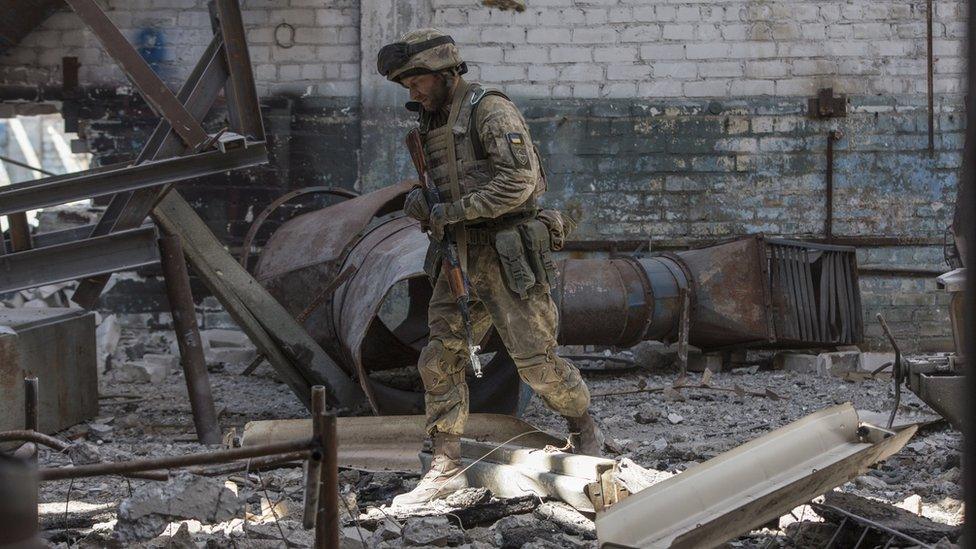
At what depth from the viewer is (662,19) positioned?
8.57 m

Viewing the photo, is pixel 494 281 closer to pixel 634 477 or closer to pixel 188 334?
pixel 634 477

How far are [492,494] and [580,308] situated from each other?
294 cm

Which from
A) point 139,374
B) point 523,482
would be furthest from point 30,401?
point 139,374

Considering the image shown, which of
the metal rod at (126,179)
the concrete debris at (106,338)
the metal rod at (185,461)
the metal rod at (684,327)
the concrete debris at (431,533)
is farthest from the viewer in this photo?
the concrete debris at (106,338)

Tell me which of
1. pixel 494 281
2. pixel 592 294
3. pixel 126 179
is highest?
pixel 126 179

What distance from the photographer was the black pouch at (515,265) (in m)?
4.36

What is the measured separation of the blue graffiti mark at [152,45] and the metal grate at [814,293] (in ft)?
16.2

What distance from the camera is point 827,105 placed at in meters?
8.56

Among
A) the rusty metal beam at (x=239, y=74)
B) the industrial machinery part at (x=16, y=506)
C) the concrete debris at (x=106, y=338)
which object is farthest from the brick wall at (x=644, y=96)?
the industrial machinery part at (x=16, y=506)

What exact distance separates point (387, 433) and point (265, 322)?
1177 mm

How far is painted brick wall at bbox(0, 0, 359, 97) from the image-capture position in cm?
859

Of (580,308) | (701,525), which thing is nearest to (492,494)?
(701,525)

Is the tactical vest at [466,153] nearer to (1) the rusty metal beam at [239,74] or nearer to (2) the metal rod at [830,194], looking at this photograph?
(1) the rusty metal beam at [239,74]

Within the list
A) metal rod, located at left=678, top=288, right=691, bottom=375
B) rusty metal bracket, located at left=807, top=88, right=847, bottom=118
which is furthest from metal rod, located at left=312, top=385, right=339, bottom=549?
rusty metal bracket, located at left=807, top=88, right=847, bottom=118
